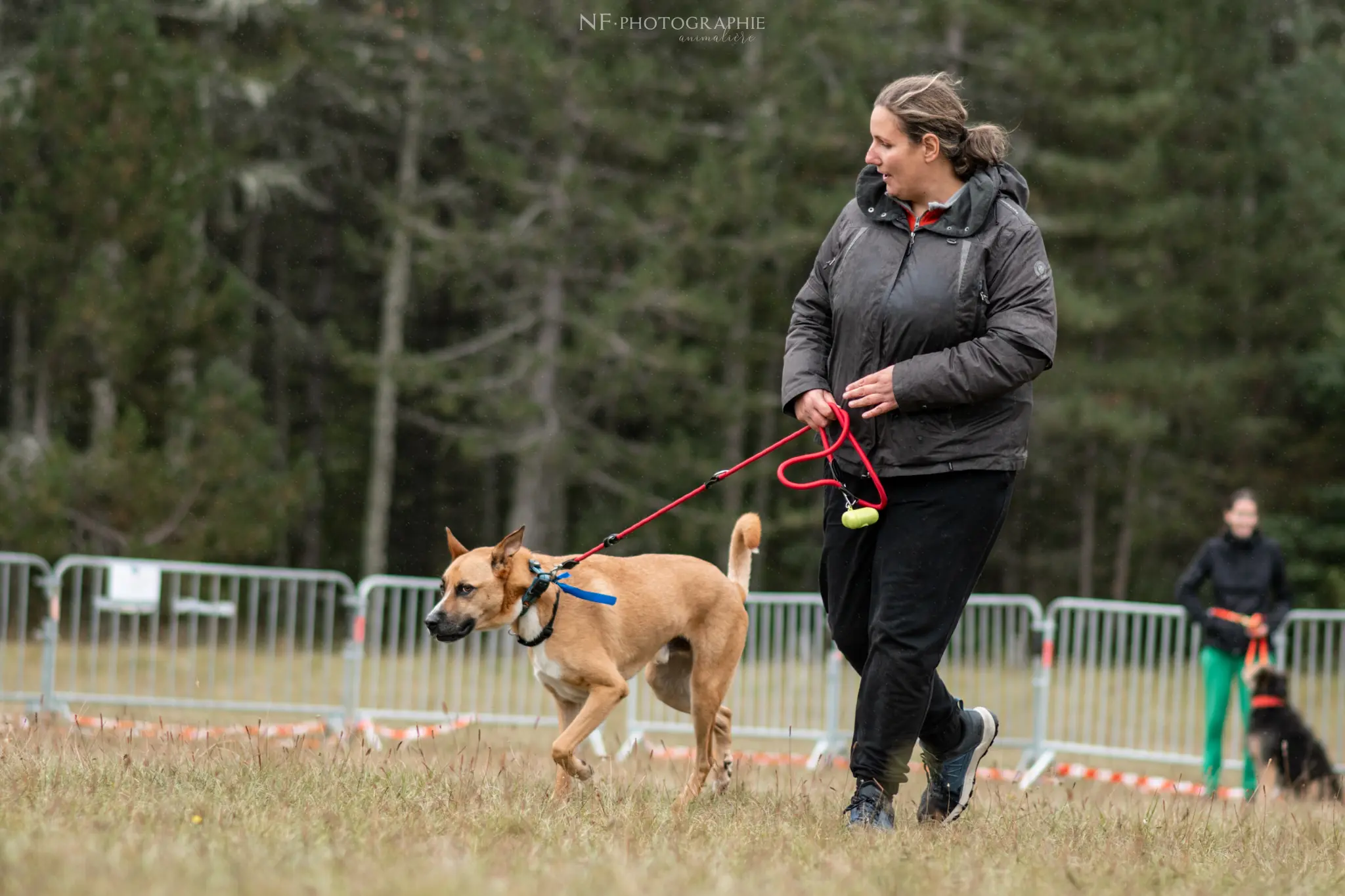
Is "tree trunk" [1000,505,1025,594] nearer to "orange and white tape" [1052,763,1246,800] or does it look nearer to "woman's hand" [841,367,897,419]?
"orange and white tape" [1052,763,1246,800]

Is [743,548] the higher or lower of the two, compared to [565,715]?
higher

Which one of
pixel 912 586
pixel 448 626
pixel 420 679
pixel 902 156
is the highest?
pixel 902 156

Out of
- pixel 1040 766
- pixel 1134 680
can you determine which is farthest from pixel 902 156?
pixel 1134 680

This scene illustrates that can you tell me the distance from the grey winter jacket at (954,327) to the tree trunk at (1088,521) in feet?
70.1

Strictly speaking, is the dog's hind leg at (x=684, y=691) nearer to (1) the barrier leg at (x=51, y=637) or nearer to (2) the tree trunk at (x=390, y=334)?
(1) the barrier leg at (x=51, y=637)

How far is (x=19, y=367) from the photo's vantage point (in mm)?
21609

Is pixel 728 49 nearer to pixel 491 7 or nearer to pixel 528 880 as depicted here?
pixel 491 7

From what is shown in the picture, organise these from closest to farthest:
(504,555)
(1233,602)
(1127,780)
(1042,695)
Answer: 1. (504,555)
2. (1233,602)
3. (1127,780)
4. (1042,695)

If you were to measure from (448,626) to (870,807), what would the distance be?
2015 millimetres

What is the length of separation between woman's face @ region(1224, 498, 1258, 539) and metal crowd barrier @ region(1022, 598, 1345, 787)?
5.30 ft

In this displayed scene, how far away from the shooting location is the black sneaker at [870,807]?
14.8 feet

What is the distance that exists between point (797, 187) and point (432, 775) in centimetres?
1847

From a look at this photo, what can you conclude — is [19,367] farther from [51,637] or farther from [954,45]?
[954,45]

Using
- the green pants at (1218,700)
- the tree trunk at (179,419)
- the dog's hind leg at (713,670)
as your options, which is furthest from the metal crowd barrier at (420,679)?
the tree trunk at (179,419)
